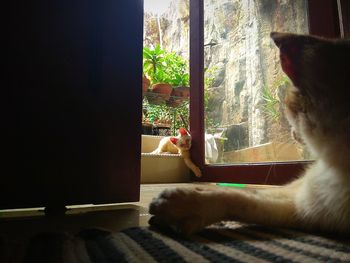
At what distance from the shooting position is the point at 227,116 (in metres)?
2.29

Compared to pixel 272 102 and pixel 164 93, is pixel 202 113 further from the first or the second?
pixel 164 93

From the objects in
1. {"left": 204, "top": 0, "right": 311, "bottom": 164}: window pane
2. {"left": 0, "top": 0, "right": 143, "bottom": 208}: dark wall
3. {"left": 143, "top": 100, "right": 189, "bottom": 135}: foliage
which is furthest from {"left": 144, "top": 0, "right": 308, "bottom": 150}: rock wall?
{"left": 143, "top": 100, "right": 189, "bottom": 135}: foliage

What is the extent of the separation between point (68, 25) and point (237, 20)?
5.45ft

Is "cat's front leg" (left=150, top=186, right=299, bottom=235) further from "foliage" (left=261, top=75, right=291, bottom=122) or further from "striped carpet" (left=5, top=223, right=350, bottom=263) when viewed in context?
"foliage" (left=261, top=75, right=291, bottom=122)

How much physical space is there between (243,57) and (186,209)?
1.78 metres

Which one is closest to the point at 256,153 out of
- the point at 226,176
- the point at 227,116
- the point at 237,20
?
the point at 226,176

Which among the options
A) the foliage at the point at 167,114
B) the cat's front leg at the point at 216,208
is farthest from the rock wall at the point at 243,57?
the foliage at the point at 167,114

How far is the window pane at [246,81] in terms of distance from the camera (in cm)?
178

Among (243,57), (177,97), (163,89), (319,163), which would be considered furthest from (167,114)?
(319,163)

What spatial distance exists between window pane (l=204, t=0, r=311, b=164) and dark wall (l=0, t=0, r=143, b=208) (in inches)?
35.8

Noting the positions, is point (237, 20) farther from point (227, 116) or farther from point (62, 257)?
point (62, 257)

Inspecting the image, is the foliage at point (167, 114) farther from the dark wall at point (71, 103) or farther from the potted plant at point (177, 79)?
the dark wall at point (71, 103)

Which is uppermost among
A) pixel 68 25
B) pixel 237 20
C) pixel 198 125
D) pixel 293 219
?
pixel 237 20

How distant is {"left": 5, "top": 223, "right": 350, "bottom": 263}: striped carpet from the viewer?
45cm
